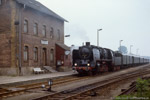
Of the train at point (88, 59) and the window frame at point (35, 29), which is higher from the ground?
the window frame at point (35, 29)

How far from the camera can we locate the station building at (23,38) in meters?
21.7

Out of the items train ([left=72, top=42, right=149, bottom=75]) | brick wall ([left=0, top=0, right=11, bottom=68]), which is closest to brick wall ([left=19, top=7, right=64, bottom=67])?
brick wall ([left=0, top=0, right=11, bottom=68])

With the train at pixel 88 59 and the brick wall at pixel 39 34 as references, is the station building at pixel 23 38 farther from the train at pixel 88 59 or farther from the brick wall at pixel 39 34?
the train at pixel 88 59

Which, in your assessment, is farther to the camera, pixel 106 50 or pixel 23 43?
pixel 106 50

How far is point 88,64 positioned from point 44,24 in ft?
28.5

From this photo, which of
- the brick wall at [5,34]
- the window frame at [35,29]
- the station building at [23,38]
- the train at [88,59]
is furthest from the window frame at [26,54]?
the train at [88,59]

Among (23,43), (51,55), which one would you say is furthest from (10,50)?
(51,55)

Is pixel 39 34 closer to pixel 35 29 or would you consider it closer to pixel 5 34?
pixel 35 29

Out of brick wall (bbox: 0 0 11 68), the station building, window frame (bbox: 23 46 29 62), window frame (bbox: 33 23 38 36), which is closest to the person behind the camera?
the station building

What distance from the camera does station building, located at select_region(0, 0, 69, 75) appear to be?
856 inches

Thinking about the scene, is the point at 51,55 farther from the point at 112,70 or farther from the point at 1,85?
the point at 1,85

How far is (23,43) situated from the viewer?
2264cm

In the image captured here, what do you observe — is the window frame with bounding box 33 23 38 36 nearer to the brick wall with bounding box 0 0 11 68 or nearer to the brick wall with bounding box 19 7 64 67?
the brick wall with bounding box 19 7 64 67

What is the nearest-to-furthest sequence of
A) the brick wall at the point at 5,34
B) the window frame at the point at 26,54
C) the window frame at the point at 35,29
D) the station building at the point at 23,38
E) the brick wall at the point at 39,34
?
the station building at the point at 23,38
the brick wall at the point at 5,34
the window frame at the point at 26,54
the brick wall at the point at 39,34
the window frame at the point at 35,29
